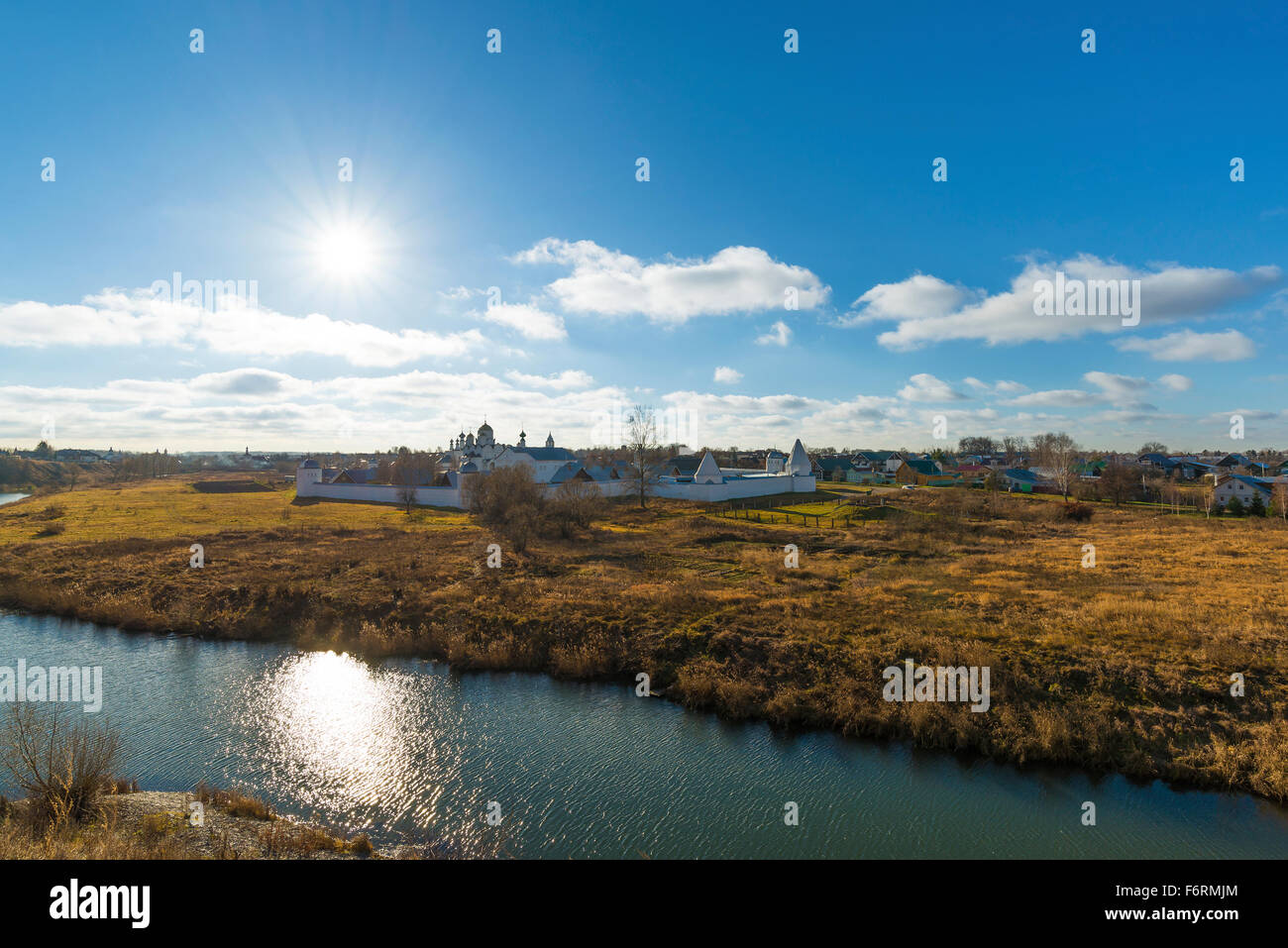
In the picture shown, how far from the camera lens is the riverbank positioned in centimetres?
773

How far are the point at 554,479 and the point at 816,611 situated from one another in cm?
4417

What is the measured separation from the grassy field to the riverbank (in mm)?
7946

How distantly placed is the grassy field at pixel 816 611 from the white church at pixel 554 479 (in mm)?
18349

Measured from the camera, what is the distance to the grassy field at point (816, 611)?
1309 centimetres

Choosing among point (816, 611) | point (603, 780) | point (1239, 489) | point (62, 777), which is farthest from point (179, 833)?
point (1239, 489)

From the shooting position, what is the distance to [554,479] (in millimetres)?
61562

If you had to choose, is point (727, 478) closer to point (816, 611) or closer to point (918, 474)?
point (918, 474)

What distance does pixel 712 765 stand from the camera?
12.4 m

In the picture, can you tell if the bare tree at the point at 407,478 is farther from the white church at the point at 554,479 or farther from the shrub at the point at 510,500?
the shrub at the point at 510,500

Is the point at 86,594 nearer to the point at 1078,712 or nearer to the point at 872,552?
the point at 1078,712

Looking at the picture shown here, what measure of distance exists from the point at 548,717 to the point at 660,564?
15425 mm

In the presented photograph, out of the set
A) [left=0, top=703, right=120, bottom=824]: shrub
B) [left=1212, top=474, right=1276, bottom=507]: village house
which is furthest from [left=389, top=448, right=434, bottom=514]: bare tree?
[left=1212, top=474, right=1276, bottom=507]: village house

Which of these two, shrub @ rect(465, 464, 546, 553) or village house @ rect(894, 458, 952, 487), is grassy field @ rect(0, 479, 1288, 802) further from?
village house @ rect(894, 458, 952, 487)

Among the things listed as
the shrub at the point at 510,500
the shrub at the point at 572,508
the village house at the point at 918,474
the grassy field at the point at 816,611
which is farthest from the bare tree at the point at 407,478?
the village house at the point at 918,474
